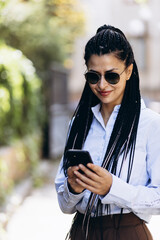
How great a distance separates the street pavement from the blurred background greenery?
1.34 ft

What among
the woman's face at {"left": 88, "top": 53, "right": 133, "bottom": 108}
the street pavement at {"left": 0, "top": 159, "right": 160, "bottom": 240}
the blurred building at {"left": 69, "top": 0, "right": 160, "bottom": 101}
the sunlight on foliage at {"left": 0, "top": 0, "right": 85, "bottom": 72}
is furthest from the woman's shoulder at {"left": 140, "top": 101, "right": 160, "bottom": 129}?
the blurred building at {"left": 69, "top": 0, "right": 160, "bottom": 101}

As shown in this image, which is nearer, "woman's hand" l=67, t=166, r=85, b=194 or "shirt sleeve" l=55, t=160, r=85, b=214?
"woman's hand" l=67, t=166, r=85, b=194

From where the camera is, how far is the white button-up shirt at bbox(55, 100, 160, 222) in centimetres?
187

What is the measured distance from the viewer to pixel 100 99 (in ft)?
6.86

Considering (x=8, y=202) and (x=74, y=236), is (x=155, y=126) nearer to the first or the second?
(x=74, y=236)

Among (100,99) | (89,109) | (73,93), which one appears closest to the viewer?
(100,99)

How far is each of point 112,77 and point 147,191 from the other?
1.76 feet

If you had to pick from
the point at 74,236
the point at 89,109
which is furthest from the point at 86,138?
the point at 74,236

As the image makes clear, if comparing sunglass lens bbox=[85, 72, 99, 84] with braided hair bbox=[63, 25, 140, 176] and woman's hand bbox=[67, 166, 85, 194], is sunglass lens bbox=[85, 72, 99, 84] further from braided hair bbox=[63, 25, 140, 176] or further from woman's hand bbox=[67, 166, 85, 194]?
woman's hand bbox=[67, 166, 85, 194]

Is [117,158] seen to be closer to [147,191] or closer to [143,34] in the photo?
[147,191]

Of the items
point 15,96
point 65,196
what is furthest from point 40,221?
point 65,196

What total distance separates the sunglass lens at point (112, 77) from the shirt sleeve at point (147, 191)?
262 mm

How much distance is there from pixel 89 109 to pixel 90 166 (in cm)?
53

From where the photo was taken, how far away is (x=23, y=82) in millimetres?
8219
